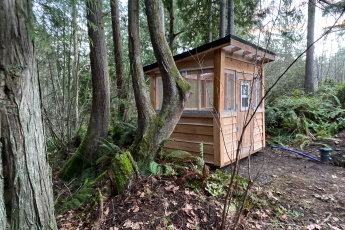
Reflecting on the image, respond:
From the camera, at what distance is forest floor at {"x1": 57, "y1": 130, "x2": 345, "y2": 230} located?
232cm

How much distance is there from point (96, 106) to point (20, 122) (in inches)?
122

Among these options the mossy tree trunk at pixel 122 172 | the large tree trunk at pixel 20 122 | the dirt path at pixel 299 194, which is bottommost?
the dirt path at pixel 299 194

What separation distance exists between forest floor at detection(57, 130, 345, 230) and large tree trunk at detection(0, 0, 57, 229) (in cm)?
73

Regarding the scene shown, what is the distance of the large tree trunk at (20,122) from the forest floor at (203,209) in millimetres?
725

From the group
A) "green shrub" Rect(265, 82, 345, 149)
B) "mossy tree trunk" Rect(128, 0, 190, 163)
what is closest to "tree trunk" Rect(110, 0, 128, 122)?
"mossy tree trunk" Rect(128, 0, 190, 163)

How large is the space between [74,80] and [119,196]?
3375 mm

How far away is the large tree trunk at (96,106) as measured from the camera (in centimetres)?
448

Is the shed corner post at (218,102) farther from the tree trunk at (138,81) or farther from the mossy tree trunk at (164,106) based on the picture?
the tree trunk at (138,81)

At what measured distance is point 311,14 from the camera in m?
3.68

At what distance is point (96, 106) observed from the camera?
471 cm

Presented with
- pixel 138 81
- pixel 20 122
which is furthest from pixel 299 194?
pixel 20 122

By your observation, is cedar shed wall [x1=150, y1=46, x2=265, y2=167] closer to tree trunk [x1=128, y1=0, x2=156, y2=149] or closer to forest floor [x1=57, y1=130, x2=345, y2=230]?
tree trunk [x1=128, y1=0, x2=156, y2=149]

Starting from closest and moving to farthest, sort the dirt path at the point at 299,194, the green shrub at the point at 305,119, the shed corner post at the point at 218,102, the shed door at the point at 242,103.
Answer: the dirt path at the point at 299,194 → the shed corner post at the point at 218,102 → the shed door at the point at 242,103 → the green shrub at the point at 305,119

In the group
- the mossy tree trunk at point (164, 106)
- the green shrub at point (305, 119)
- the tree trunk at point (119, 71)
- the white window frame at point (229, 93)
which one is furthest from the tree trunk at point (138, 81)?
the green shrub at point (305, 119)
